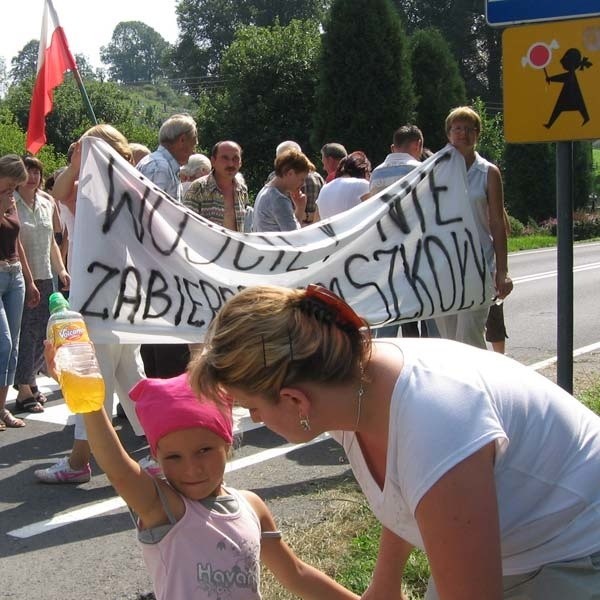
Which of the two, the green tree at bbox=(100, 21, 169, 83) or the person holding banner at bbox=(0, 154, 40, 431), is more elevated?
the green tree at bbox=(100, 21, 169, 83)

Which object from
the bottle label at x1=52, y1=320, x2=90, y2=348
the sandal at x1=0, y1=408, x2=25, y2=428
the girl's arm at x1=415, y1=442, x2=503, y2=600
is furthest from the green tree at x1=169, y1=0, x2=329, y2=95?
the girl's arm at x1=415, y1=442, x2=503, y2=600

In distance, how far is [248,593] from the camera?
8.50ft

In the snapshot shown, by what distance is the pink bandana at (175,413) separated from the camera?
8.54 feet

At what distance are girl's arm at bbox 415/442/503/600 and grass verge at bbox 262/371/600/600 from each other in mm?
1774

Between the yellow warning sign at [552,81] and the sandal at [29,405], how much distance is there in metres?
4.38

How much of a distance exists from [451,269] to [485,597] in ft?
14.0

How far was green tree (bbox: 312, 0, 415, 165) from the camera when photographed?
90.4 feet

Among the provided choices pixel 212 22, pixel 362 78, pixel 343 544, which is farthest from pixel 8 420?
pixel 212 22

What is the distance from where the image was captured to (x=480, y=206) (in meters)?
6.46

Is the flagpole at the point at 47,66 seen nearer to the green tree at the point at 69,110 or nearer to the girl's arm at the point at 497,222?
the girl's arm at the point at 497,222

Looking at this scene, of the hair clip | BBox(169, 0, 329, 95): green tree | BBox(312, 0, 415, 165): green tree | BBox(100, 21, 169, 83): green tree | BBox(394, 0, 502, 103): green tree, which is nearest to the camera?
the hair clip

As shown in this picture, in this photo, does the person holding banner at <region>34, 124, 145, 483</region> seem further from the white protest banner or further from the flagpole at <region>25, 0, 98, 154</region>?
the flagpole at <region>25, 0, 98, 154</region>

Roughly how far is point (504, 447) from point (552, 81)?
2.53m

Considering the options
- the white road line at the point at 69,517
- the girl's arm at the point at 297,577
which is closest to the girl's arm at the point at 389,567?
the girl's arm at the point at 297,577
